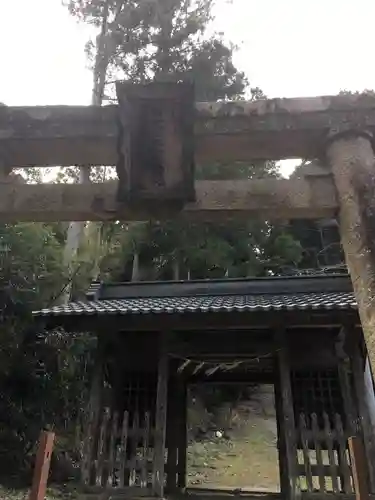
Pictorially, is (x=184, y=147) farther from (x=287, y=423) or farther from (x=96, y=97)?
(x=96, y=97)

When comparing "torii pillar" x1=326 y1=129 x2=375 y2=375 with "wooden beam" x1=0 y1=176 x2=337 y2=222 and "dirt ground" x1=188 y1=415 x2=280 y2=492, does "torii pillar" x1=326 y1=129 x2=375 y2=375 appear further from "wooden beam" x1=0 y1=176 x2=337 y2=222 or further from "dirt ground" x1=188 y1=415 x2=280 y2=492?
"dirt ground" x1=188 y1=415 x2=280 y2=492

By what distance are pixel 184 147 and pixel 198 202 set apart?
0.39m

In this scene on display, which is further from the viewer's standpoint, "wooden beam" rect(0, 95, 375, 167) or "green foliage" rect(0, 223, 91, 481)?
"green foliage" rect(0, 223, 91, 481)

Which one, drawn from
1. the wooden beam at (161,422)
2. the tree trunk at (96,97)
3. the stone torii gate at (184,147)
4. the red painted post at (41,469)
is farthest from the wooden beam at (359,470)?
the tree trunk at (96,97)

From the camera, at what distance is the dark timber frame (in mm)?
5762

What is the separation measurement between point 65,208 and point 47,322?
3822 millimetres

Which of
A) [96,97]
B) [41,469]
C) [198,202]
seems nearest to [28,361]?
[41,469]

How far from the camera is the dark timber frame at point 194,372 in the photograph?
18.9ft

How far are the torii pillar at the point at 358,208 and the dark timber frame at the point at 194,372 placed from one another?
126 inches

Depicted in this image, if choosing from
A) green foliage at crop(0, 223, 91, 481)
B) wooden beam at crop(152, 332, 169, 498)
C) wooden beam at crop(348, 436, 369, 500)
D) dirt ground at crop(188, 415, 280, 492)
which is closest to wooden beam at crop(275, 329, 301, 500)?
wooden beam at crop(152, 332, 169, 498)

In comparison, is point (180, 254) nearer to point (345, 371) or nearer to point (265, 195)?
Result: point (345, 371)

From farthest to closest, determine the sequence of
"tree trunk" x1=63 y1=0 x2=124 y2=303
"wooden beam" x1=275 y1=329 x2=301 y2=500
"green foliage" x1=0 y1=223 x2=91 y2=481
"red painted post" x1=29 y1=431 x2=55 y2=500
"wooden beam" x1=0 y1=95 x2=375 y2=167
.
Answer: "tree trunk" x1=63 y1=0 x2=124 y2=303 < "green foliage" x1=0 y1=223 x2=91 y2=481 < "wooden beam" x1=275 y1=329 x2=301 y2=500 < "red painted post" x1=29 y1=431 x2=55 y2=500 < "wooden beam" x1=0 y1=95 x2=375 y2=167

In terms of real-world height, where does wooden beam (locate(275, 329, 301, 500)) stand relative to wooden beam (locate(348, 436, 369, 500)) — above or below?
above

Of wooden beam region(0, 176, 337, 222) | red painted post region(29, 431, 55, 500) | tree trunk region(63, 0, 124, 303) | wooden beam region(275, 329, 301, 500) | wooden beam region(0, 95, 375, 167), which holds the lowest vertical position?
red painted post region(29, 431, 55, 500)
